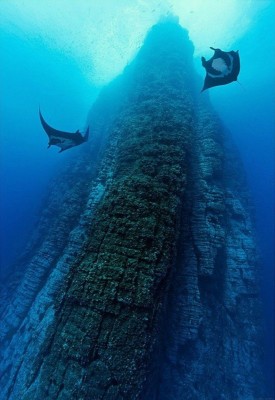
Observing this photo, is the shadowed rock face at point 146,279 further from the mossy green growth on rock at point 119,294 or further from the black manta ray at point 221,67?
the black manta ray at point 221,67

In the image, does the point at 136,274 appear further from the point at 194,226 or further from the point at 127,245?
the point at 194,226

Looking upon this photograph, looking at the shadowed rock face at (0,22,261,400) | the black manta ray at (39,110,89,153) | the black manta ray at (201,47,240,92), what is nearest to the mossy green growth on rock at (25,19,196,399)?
the shadowed rock face at (0,22,261,400)

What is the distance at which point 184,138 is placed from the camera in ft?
21.6

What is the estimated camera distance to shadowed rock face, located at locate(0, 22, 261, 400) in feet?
10.5

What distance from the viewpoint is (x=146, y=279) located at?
11.6ft

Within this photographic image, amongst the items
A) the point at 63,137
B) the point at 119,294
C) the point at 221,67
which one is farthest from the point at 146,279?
the point at 221,67

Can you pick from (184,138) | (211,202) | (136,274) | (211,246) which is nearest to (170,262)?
(136,274)

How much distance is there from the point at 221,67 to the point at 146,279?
5364mm

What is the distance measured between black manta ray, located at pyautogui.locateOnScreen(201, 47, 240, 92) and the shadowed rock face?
1756mm

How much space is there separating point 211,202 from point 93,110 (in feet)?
36.0

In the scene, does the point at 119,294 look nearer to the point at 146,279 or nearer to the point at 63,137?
→ the point at 146,279

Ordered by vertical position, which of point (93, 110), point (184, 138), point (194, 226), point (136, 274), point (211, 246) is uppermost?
point (93, 110)

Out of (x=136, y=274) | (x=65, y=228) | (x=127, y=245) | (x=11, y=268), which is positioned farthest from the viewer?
(x=11, y=268)

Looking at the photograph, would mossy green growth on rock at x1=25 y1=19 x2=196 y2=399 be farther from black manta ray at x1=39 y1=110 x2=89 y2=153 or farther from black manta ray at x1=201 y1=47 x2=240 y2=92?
black manta ray at x1=201 y1=47 x2=240 y2=92
